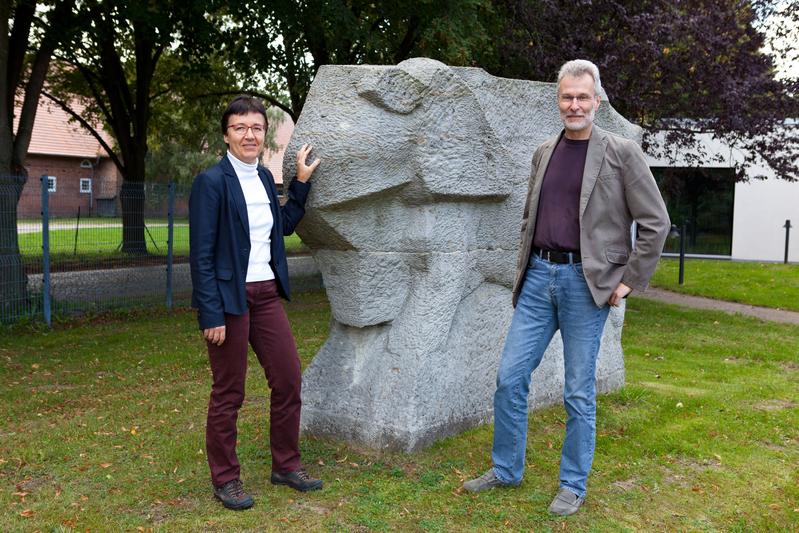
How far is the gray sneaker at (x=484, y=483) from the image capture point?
4379 millimetres

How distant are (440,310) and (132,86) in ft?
53.7

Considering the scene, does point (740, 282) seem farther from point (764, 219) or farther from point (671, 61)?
point (764, 219)

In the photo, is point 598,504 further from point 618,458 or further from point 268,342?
point 268,342

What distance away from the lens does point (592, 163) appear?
13.2ft

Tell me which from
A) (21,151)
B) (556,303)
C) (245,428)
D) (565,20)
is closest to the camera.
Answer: (556,303)

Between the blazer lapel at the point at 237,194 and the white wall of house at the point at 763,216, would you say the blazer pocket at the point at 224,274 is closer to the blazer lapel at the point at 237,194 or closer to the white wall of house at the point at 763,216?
the blazer lapel at the point at 237,194

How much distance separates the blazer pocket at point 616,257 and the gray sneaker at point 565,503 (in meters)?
1.25

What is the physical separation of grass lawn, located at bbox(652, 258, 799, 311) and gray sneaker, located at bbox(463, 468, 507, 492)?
9.89 metres

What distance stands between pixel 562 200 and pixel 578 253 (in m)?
0.29

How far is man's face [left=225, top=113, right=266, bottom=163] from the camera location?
13.3ft

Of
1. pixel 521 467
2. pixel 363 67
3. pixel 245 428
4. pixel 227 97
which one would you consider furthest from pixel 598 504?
pixel 227 97

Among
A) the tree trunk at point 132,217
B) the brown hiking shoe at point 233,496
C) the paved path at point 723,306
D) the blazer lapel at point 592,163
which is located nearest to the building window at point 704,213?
the paved path at point 723,306

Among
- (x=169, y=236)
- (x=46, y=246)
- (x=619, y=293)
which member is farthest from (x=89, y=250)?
(x=619, y=293)

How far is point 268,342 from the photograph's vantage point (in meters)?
4.23
